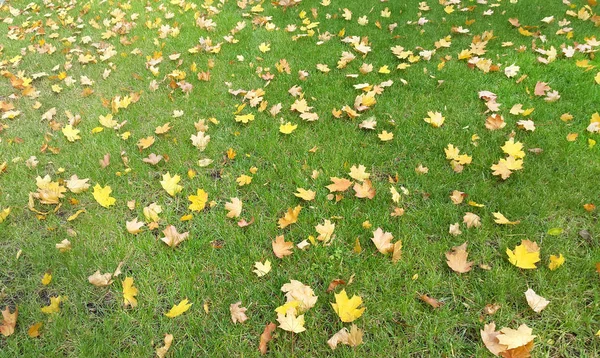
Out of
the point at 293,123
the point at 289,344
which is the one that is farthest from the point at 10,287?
the point at 293,123

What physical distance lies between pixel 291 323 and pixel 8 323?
1426mm

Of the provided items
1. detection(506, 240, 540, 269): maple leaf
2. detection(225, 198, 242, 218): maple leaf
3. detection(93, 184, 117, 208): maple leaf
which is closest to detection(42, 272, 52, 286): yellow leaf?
detection(93, 184, 117, 208): maple leaf

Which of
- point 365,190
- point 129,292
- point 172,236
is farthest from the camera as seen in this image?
point 365,190

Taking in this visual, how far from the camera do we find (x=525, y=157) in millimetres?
2654

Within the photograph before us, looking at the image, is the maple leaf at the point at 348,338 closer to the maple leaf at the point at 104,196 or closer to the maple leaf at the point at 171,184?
the maple leaf at the point at 171,184

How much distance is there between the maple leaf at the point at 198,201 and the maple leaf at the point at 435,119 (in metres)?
1.77

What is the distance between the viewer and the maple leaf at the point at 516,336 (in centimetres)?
169

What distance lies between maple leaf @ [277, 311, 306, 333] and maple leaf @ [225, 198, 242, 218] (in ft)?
2.70

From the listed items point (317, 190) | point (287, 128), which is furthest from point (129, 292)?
point (287, 128)

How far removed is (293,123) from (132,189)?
4.38 feet

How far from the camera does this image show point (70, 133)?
333 cm

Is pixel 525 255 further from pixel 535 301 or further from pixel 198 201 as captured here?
pixel 198 201

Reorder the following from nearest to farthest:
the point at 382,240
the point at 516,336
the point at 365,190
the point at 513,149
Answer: the point at 516,336 → the point at 382,240 → the point at 365,190 → the point at 513,149

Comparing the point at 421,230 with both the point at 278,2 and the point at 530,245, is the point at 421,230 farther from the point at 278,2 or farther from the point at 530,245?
the point at 278,2
